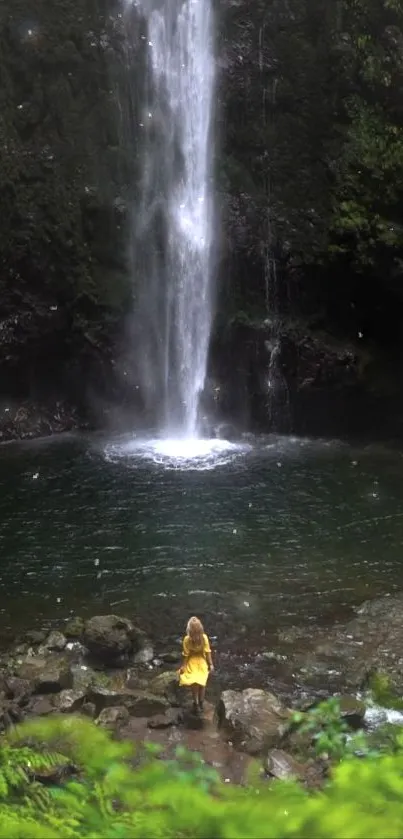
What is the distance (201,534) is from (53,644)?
4.25 m

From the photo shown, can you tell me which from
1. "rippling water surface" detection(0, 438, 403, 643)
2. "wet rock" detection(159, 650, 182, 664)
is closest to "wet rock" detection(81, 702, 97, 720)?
"wet rock" detection(159, 650, 182, 664)

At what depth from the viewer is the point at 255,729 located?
23.1ft

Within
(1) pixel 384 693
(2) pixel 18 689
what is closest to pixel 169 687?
(2) pixel 18 689

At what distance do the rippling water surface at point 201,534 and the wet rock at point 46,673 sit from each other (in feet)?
4.56

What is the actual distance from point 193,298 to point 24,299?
508 centimetres

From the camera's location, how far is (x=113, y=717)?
293 inches

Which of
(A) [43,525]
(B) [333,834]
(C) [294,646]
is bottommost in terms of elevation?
(C) [294,646]

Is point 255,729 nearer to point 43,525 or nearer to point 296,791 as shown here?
point 296,791

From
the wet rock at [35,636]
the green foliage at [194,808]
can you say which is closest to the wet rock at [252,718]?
the wet rock at [35,636]

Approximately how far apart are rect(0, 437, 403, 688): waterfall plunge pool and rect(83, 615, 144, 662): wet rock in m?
0.51

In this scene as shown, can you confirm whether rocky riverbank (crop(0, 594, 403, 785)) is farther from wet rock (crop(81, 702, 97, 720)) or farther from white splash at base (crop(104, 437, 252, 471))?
white splash at base (crop(104, 437, 252, 471))

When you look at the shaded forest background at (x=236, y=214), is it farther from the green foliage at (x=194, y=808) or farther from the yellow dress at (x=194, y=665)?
the green foliage at (x=194, y=808)

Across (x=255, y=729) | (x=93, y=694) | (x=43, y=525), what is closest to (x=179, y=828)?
(x=255, y=729)

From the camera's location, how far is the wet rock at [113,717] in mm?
7324
